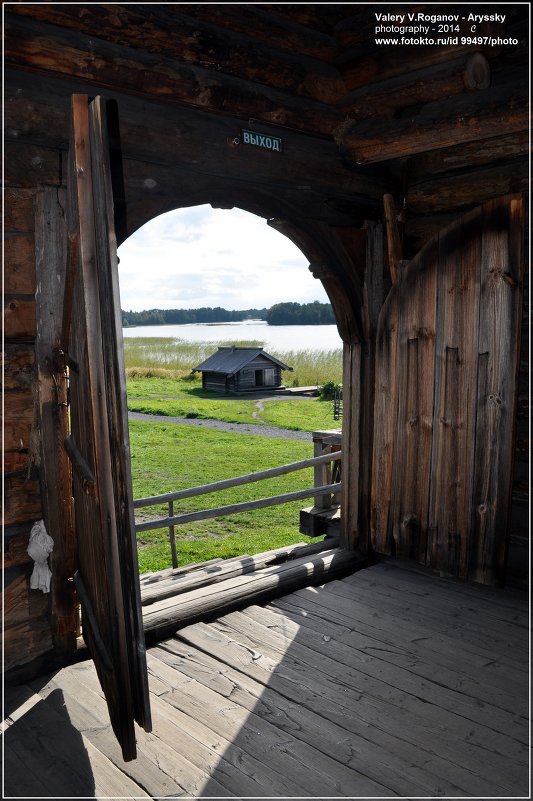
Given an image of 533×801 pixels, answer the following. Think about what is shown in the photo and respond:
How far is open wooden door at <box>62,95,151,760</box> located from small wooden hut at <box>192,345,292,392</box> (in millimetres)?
27325

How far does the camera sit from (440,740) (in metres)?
2.67

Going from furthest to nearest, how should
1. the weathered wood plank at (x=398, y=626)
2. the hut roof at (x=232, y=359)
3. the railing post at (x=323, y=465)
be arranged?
1. the hut roof at (x=232, y=359)
2. the railing post at (x=323, y=465)
3. the weathered wood plank at (x=398, y=626)

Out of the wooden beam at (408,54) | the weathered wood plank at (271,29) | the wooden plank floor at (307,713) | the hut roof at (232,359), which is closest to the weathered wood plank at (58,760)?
the wooden plank floor at (307,713)

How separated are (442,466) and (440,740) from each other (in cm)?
194

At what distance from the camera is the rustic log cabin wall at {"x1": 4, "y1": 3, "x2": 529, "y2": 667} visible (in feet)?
9.29

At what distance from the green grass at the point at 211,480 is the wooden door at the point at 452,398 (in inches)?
206

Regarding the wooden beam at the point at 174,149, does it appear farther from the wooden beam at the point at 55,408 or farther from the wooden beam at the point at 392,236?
the wooden beam at the point at 55,408

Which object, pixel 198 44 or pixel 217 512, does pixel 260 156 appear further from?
pixel 217 512

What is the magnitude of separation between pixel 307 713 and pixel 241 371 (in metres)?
27.5

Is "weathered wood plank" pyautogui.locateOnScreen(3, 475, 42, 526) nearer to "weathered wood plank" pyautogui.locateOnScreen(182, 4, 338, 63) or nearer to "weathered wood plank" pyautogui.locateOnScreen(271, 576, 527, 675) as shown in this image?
"weathered wood plank" pyautogui.locateOnScreen(271, 576, 527, 675)

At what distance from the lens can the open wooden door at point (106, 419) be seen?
6.16ft

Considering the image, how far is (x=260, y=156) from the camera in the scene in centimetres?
365

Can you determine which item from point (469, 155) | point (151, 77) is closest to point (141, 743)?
point (151, 77)

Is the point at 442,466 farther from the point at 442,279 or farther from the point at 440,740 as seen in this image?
the point at 440,740
